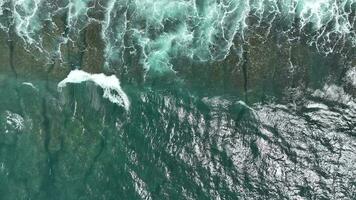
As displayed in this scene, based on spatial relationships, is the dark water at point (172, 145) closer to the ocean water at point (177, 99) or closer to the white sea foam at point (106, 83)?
the ocean water at point (177, 99)

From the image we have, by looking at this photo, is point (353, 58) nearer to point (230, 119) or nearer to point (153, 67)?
point (230, 119)

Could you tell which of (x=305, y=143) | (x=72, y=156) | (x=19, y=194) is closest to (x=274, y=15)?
(x=305, y=143)

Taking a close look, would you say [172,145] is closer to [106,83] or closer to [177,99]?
[177,99]

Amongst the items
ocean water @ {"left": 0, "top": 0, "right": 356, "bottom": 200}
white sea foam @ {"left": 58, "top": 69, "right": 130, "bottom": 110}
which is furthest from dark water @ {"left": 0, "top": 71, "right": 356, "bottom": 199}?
white sea foam @ {"left": 58, "top": 69, "right": 130, "bottom": 110}

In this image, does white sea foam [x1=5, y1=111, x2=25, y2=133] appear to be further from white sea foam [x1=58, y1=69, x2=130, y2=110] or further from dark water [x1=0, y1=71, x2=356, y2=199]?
white sea foam [x1=58, y1=69, x2=130, y2=110]

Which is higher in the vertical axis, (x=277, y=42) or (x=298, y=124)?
(x=277, y=42)

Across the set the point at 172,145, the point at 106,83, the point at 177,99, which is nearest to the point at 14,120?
the point at 106,83
